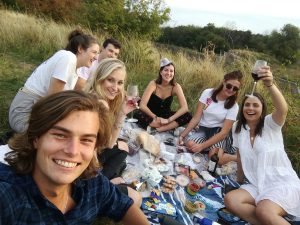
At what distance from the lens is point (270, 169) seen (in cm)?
356

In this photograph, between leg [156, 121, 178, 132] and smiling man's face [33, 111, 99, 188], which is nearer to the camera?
smiling man's face [33, 111, 99, 188]

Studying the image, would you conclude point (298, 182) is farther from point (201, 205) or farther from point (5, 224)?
point (5, 224)

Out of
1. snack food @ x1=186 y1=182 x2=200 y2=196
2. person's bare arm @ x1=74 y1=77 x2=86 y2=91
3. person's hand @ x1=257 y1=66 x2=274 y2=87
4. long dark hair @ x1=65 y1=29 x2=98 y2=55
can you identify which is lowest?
snack food @ x1=186 y1=182 x2=200 y2=196

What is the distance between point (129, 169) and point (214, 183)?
1.13 metres

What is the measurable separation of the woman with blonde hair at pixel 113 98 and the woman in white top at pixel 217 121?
4.92 feet

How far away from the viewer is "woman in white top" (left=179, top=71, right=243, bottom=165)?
4719 mm

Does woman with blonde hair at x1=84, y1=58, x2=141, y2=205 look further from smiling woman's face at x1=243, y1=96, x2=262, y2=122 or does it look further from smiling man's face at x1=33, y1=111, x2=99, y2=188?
smiling man's face at x1=33, y1=111, x2=99, y2=188

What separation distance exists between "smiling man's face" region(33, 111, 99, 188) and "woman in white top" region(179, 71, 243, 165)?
332 centimetres

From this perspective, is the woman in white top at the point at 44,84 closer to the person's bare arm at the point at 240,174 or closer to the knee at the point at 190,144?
the knee at the point at 190,144

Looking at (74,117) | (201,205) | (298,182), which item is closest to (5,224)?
(74,117)

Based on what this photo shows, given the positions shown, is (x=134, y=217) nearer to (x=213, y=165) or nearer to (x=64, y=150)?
(x=64, y=150)

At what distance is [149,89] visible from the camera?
547cm

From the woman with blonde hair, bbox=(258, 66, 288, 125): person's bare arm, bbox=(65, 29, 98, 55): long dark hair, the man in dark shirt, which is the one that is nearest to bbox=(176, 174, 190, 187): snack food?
the woman with blonde hair

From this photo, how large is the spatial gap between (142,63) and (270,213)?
6356mm
